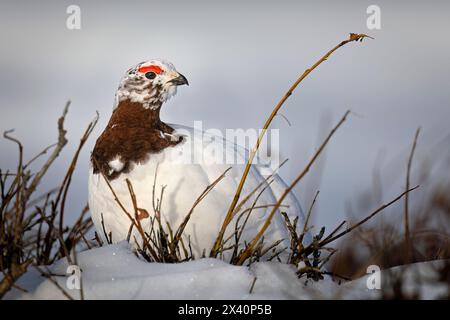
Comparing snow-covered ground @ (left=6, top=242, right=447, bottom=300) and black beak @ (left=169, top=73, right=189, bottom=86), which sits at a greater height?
black beak @ (left=169, top=73, right=189, bottom=86)

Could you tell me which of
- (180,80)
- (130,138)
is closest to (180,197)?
(130,138)

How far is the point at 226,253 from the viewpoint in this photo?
12.2 feet

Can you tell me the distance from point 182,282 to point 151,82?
2.31m

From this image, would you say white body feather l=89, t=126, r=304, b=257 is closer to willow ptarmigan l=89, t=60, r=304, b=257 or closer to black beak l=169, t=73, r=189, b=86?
willow ptarmigan l=89, t=60, r=304, b=257

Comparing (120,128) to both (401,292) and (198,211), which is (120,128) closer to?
(198,211)

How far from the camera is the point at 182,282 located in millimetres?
2426

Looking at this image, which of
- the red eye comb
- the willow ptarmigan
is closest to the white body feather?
the willow ptarmigan

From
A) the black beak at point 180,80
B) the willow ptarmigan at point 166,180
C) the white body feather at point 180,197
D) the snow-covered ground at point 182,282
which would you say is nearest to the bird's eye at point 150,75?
the black beak at point 180,80

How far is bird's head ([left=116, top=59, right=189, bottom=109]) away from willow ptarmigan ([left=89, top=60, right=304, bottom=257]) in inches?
4.8

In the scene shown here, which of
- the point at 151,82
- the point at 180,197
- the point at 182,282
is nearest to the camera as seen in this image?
the point at 182,282

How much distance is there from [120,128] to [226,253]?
107 cm

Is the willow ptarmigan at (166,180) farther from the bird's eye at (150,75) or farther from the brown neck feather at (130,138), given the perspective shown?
the bird's eye at (150,75)

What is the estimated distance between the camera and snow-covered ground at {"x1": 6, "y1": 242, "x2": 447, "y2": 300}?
2369 millimetres

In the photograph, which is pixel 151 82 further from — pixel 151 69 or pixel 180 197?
pixel 180 197
